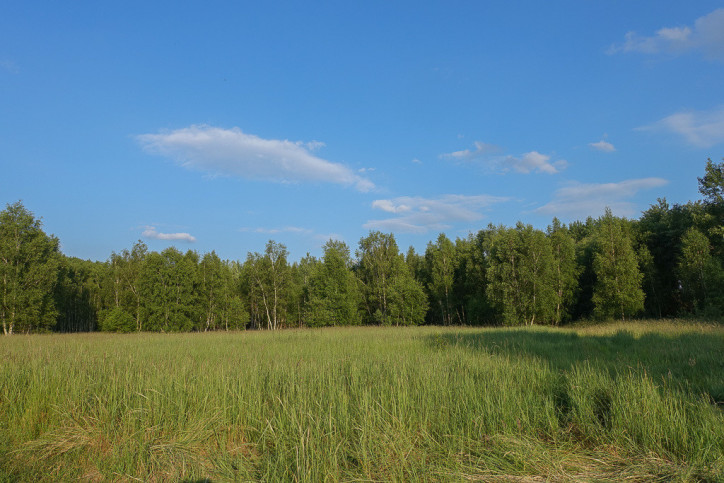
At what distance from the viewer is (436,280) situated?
45.9 metres

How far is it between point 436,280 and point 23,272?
42.2m

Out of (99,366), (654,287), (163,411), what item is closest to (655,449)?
(163,411)

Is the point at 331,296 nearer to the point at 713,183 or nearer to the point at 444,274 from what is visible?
the point at 444,274

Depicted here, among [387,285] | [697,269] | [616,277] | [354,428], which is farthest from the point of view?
[387,285]

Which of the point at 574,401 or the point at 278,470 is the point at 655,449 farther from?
the point at 278,470

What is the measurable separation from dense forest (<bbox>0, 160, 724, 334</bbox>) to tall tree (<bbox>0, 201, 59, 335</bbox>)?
0.10 m

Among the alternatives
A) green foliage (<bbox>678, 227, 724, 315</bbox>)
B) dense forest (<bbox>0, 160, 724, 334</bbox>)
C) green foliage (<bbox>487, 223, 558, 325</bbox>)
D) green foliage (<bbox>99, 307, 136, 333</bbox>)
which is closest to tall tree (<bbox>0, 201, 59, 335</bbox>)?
dense forest (<bbox>0, 160, 724, 334</bbox>)

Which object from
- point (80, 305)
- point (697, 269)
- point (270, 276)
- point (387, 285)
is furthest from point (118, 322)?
point (697, 269)

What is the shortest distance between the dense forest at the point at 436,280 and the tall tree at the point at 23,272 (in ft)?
0.34

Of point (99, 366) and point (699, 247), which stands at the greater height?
point (699, 247)

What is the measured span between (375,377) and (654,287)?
40.6 m

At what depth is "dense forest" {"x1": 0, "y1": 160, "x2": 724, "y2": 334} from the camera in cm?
3053

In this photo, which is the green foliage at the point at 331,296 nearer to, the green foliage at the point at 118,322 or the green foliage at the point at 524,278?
the green foliage at the point at 524,278

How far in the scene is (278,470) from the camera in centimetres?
381
